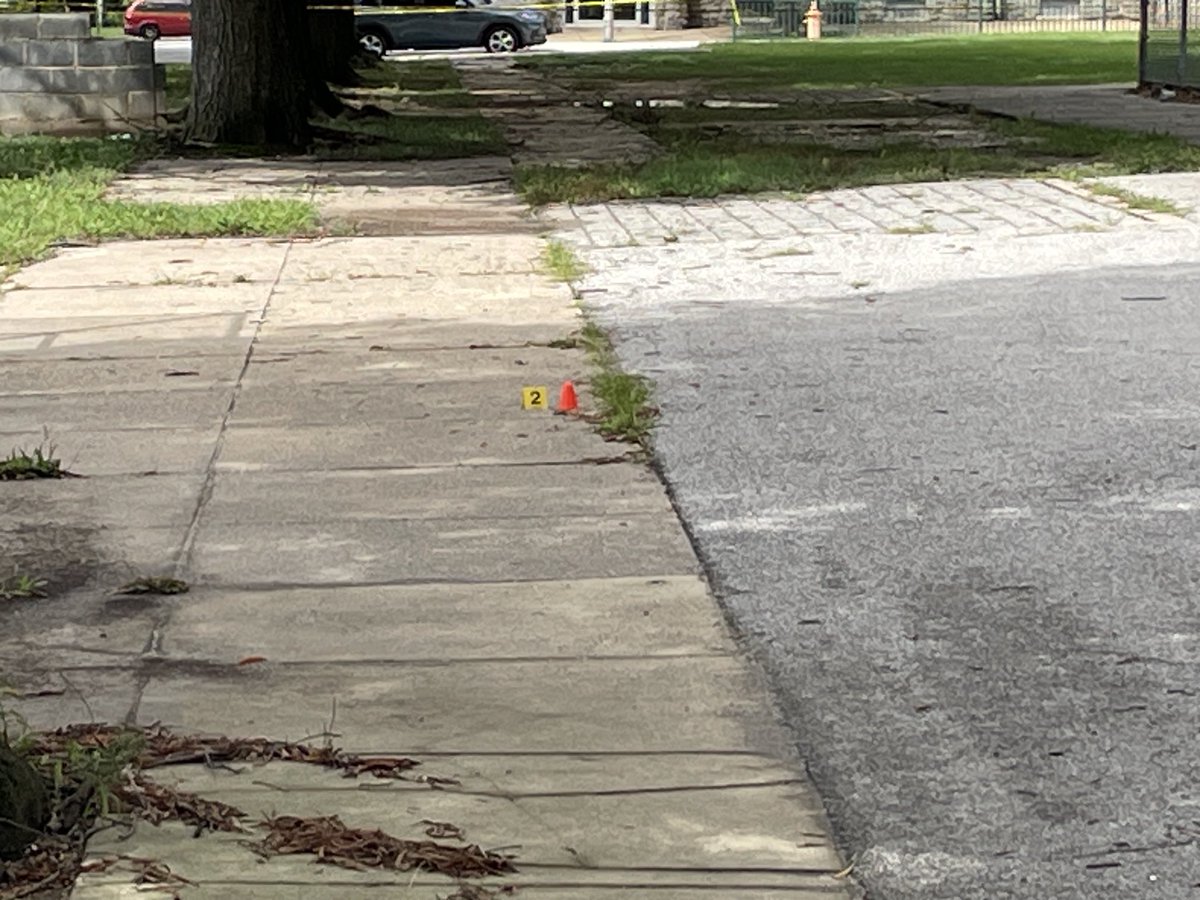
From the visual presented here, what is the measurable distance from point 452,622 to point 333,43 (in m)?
28.3

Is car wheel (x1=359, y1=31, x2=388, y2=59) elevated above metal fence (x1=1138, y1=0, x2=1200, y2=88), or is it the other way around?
metal fence (x1=1138, y1=0, x2=1200, y2=88)

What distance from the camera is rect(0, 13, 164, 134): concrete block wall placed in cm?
2262

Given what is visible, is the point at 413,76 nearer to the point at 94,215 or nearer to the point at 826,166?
the point at 826,166

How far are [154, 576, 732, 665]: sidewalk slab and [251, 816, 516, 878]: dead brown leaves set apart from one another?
1.15m

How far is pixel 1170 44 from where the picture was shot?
2764cm

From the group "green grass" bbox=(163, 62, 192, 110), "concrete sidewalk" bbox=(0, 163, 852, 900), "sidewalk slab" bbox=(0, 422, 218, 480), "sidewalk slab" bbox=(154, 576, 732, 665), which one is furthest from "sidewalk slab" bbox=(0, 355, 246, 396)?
"green grass" bbox=(163, 62, 192, 110)

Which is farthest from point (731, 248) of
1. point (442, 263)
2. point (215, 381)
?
point (215, 381)

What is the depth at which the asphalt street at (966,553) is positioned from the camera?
428 cm

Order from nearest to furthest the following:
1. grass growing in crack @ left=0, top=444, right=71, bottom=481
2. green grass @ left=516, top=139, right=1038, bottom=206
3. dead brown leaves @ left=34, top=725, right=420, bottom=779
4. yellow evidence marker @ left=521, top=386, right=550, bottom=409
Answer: dead brown leaves @ left=34, top=725, right=420, bottom=779
grass growing in crack @ left=0, top=444, right=71, bottom=481
yellow evidence marker @ left=521, top=386, right=550, bottom=409
green grass @ left=516, top=139, right=1038, bottom=206

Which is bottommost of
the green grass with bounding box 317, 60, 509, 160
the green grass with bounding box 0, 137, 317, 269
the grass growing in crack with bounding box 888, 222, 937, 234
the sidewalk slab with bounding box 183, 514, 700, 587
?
the green grass with bounding box 317, 60, 509, 160

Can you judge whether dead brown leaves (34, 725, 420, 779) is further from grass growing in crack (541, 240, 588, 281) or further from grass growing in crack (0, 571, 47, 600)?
grass growing in crack (541, 240, 588, 281)

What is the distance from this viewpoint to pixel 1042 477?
23.3 ft

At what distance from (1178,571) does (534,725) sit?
6.62ft

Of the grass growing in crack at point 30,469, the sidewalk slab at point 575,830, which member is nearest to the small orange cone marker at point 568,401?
the grass growing in crack at point 30,469
